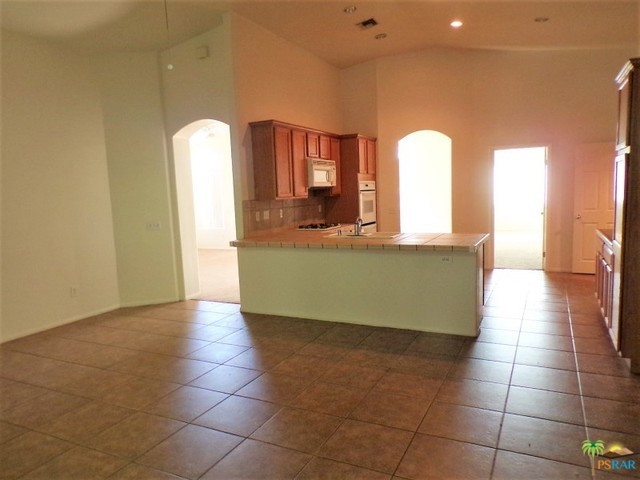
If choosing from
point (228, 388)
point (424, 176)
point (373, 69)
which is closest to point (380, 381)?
point (228, 388)

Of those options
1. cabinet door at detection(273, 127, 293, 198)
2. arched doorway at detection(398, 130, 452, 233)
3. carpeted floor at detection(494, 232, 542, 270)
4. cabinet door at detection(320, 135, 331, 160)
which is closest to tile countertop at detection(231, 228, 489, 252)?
cabinet door at detection(273, 127, 293, 198)

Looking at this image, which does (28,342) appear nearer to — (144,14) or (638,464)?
(144,14)

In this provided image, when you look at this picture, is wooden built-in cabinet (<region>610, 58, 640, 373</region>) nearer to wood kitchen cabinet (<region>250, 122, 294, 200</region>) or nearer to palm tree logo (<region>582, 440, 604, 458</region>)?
palm tree logo (<region>582, 440, 604, 458</region>)

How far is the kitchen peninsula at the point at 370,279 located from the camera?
406cm

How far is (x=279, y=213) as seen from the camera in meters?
5.82

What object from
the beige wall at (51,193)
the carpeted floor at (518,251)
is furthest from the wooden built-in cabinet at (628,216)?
the beige wall at (51,193)

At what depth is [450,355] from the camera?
3.63 meters

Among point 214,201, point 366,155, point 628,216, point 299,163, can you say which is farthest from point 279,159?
point 214,201

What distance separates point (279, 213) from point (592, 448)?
4.28 m

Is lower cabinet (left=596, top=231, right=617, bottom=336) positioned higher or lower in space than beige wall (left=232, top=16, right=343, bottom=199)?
lower

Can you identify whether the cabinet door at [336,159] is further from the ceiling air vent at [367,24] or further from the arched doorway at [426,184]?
the arched doorway at [426,184]

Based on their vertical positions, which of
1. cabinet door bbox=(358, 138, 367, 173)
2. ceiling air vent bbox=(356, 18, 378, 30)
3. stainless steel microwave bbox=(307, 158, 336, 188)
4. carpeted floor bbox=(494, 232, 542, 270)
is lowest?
carpeted floor bbox=(494, 232, 542, 270)

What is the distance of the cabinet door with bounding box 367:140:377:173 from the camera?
6.97m

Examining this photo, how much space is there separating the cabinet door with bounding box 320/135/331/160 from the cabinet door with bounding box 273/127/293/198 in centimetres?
86
